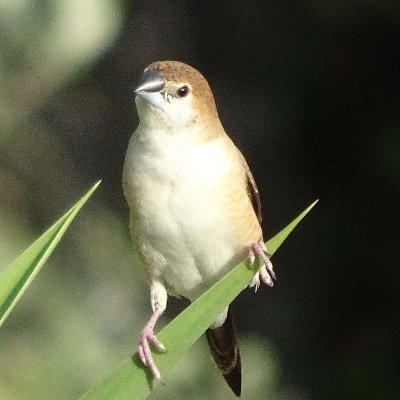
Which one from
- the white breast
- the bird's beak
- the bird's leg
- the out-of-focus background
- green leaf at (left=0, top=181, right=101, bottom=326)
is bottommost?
the out-of-focus background

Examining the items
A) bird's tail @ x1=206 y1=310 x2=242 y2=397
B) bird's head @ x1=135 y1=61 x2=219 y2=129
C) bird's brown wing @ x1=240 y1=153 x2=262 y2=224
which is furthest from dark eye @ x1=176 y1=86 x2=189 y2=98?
bird's tail @ x1=206 y1=310 x2=242 y2=397

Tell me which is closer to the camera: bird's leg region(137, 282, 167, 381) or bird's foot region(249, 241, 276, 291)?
bird's leg region(137, 282, 167, 381)

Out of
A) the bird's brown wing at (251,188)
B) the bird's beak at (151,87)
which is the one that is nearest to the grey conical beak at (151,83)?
the bird's beak at (151,87)

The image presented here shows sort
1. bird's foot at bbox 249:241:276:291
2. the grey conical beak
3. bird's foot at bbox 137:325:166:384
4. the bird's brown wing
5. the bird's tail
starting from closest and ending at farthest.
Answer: bird's foot at bbox 137:325:166:384
the grey conical beak
bird's foot at bbox 249:241:276:291
the bird's brown wing
the bird's tail

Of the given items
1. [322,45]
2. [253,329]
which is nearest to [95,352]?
[253,329]

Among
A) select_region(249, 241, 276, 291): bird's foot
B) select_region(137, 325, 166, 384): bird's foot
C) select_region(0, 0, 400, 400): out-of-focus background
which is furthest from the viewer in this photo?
select_region(0, 0, 400, 400): out-of-focus background

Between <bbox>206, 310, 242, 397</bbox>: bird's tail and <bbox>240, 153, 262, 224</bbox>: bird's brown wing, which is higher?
<bbox>240, 153, 262, 224</bbox>: bird's brown wing

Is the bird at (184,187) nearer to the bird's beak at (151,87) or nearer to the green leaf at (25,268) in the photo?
the bird's beak at (151,87)

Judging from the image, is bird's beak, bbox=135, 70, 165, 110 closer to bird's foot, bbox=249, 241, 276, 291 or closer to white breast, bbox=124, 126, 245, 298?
white breast, bbox=124, 126, 245, 298

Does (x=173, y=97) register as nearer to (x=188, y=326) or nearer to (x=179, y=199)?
(x=179, y=199)
